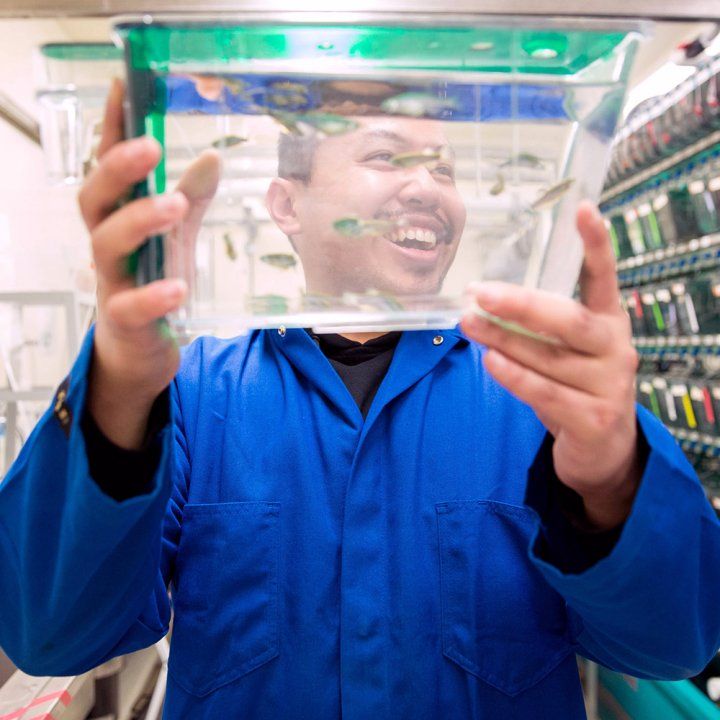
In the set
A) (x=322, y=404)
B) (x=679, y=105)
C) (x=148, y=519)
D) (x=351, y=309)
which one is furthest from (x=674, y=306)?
(x=148, y=519)

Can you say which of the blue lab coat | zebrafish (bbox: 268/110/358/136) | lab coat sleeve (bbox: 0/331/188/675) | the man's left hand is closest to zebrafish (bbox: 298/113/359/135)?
zebrafish (bbox: 268/110/358/136)

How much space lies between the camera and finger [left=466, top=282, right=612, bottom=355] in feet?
1.67

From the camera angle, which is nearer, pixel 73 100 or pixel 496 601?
pixel 73 100

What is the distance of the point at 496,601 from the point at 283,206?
0.69 m

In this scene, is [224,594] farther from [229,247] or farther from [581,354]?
[581,354]

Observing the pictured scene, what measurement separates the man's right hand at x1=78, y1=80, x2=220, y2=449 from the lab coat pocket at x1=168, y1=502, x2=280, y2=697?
0.33m

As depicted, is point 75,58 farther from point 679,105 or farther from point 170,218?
point 679,105

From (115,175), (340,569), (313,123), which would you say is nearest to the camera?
(115,175)

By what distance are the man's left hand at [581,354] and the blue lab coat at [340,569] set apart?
11cm

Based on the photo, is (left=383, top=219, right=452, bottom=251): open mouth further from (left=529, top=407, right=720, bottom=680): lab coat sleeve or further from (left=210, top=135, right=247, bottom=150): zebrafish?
(left=529, top=407, right=720, bottom=680): lab coat sleeve

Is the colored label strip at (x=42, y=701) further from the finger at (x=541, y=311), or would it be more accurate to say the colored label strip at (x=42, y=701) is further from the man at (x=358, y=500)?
the finger at (x=541, y=311)

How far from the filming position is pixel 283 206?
0.66 metres

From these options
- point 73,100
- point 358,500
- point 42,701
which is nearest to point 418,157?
point 73,100

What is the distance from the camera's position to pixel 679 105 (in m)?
2.56
